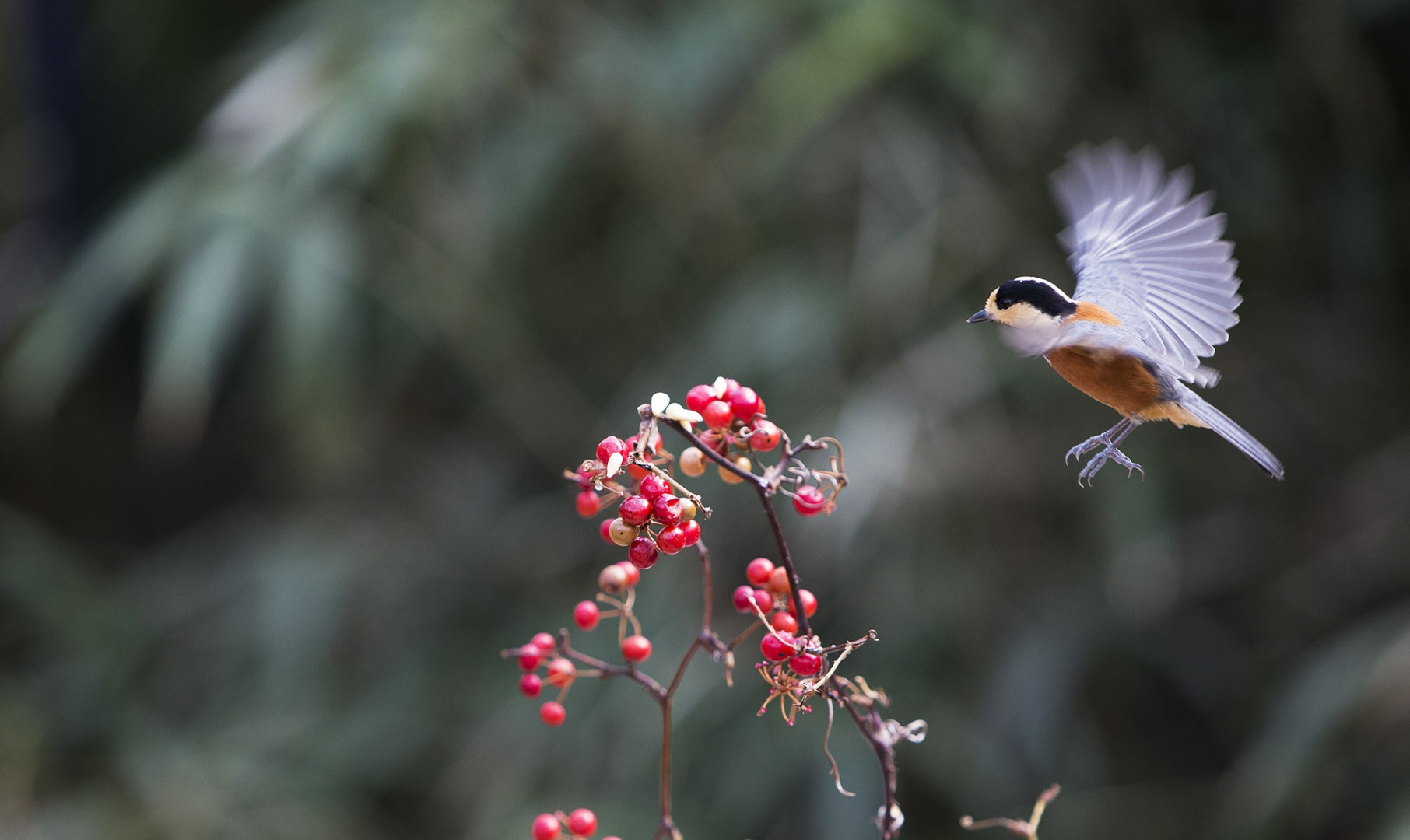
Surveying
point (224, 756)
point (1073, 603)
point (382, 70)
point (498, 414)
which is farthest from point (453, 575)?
point (1073, 603)

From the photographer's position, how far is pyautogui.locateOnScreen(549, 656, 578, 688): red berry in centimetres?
40

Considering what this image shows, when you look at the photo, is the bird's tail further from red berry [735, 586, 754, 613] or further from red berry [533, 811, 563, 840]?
red berry [533, 811, 563, 840]

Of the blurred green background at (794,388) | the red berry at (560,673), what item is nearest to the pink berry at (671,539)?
the red berry at (560,673)

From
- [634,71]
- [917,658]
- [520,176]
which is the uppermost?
[634,71]

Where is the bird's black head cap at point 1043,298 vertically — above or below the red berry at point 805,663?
above

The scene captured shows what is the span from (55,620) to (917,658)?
125 centimetres

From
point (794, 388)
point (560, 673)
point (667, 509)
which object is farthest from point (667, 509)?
point (794, 388)

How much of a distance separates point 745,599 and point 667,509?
44mm

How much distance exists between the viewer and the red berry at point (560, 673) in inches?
15.8

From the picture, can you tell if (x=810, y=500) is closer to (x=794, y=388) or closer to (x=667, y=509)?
(x=667, y=509)

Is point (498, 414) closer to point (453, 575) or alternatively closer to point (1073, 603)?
point (453, 575)

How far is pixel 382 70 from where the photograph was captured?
118 centimetres

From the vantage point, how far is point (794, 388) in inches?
46.9

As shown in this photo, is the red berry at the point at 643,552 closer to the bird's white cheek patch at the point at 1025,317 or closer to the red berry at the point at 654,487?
the red berry at the point at 654,487
